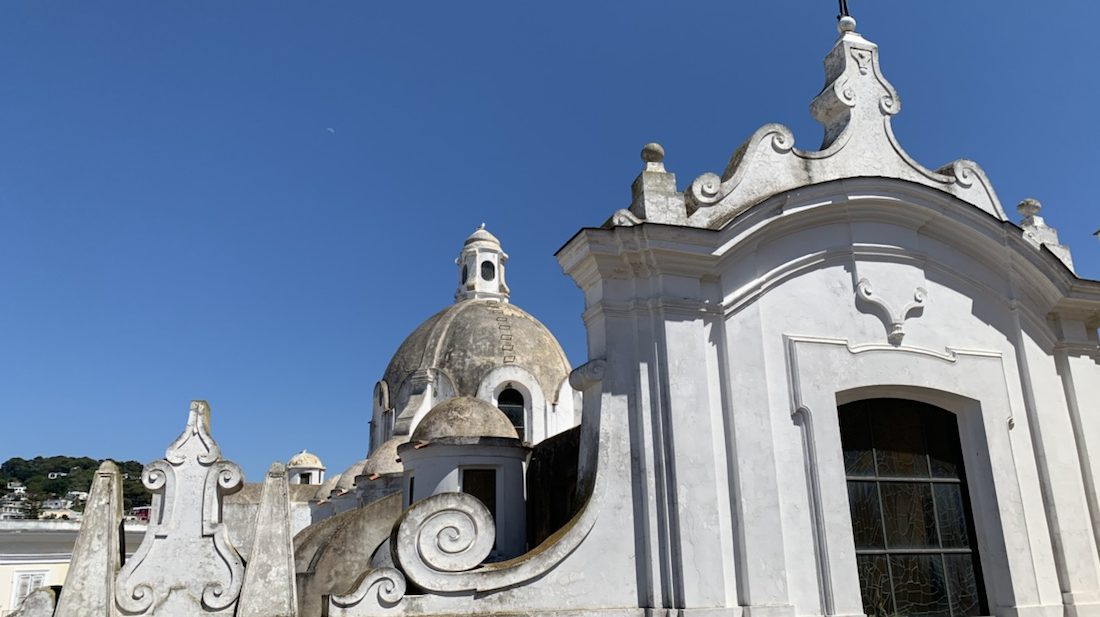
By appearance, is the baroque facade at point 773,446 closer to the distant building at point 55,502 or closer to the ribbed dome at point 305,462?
the ribbed dome at point 305,462

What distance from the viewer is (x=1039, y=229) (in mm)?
10531

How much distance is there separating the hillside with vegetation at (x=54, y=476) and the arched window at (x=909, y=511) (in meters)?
39.6

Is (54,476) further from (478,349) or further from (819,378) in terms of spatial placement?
(819,378)

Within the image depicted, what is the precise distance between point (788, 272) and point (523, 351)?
17192 millimetres

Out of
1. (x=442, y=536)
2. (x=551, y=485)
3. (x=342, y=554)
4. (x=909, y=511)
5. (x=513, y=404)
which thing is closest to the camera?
(x=442, y=536)

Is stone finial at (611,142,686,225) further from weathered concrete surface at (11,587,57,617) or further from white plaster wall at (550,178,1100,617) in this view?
weathered concrete surface at (11,587,57,617)

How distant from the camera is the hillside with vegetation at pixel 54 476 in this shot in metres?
45.9

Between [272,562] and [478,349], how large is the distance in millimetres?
19181

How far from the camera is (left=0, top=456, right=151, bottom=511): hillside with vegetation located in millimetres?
45938

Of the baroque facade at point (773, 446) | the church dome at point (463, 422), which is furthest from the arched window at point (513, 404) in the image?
the baroque facade at point (773, 446)

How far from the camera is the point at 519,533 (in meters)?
9.81

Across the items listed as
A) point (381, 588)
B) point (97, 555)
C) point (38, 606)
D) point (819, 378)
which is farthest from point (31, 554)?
point (819, 378)

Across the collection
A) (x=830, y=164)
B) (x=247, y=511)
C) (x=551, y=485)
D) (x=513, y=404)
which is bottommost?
(x=551, y=485)

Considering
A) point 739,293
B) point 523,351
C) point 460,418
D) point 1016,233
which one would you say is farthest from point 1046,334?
point 523,351
